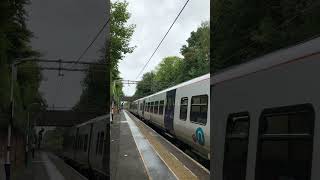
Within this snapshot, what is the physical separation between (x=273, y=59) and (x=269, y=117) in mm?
376

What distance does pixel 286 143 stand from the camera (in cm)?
A: 271

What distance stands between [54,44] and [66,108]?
2.73 feet

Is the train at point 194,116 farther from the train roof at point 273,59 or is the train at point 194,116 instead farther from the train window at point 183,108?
the train roof at point 273,59

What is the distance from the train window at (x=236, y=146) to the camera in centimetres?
347

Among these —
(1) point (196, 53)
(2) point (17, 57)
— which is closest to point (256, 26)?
(1) point (196, 53)

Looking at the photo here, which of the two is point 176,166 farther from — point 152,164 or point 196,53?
point 196,53

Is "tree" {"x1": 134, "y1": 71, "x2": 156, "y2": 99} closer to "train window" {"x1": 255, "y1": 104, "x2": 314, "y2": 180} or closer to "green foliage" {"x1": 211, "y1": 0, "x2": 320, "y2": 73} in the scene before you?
"green foliage" {"x1": 211, "y1": 0, "x2": 320, "y2": 73}

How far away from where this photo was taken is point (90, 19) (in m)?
5.63

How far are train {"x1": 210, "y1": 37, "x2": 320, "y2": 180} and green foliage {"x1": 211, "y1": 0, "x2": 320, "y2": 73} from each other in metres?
0.06

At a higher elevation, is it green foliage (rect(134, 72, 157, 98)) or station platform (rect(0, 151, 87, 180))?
green foliage (rect(134, 72, 157, 98))

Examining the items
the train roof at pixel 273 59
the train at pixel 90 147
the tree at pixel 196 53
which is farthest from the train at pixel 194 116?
the train roof at pixel 273 59

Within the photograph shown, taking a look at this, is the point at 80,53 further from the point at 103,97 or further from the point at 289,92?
the point at 289,92

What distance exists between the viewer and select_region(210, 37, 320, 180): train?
8.32 ft

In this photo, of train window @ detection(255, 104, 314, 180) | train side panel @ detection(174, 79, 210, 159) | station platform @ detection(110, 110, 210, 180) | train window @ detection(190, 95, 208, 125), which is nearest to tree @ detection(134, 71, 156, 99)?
train side panel @ detection(174, 79, 210, 159)
